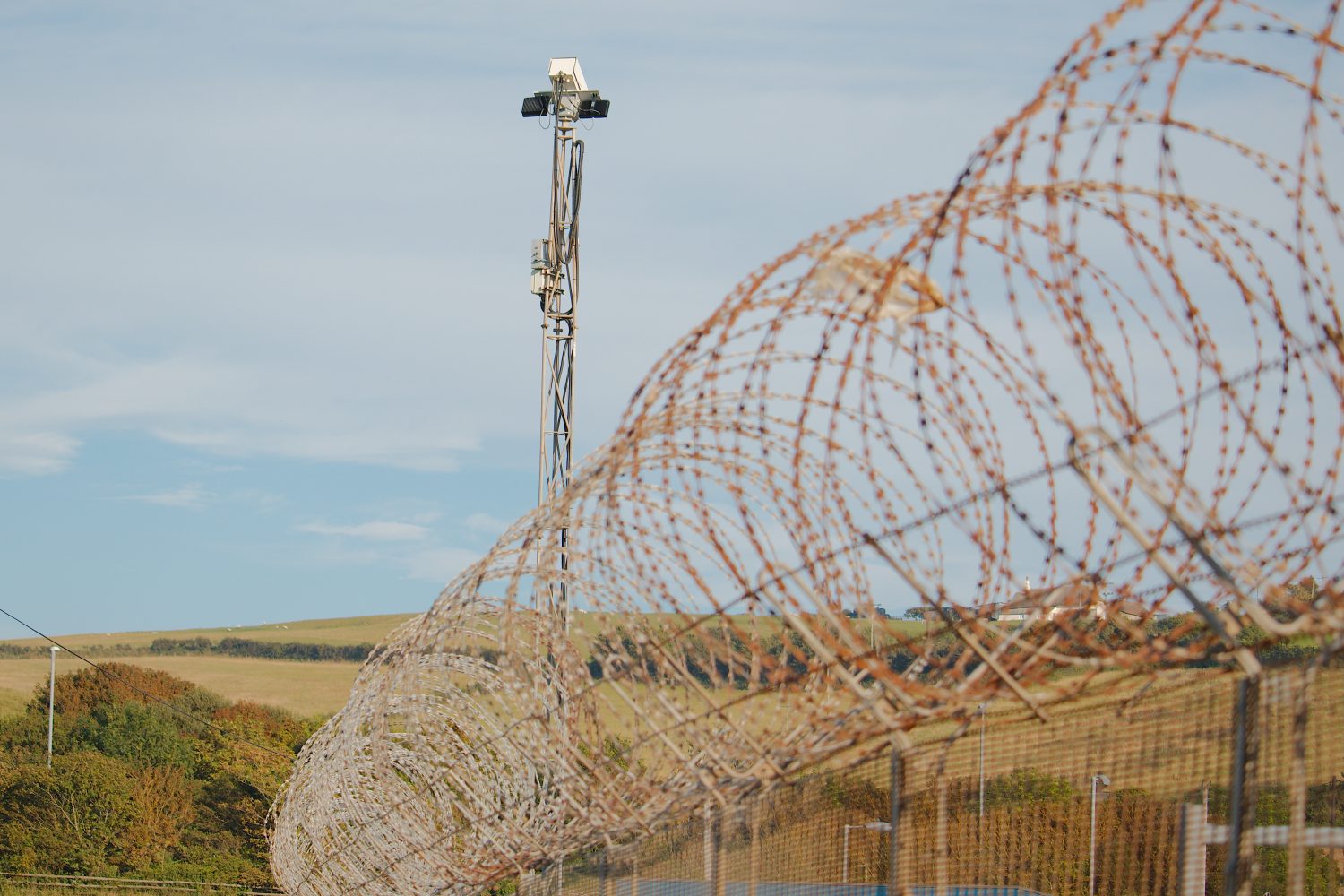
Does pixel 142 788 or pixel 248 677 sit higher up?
pixel 248 677

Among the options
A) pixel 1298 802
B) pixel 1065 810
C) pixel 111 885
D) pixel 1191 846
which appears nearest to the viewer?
pixel 1298 802

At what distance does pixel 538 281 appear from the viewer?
16.8 metres

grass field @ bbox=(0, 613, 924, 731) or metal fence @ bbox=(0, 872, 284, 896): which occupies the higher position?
grass field @ bbox=(0, 613, 924, 731)

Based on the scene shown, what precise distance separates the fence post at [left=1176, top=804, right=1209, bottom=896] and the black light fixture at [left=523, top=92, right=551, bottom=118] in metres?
14.0

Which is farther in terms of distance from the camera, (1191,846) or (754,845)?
(754,845)

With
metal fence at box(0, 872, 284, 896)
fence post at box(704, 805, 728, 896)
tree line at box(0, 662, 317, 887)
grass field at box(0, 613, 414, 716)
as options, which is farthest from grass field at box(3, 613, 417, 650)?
fence post at box(704, 805, 728, 896)

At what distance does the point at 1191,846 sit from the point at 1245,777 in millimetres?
361

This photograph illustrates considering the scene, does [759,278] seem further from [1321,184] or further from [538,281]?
[538,281]

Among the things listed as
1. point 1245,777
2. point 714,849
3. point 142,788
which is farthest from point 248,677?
point 1245,777

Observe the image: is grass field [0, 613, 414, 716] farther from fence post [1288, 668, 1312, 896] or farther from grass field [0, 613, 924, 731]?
fence post [1288, 668, 1312, 896]

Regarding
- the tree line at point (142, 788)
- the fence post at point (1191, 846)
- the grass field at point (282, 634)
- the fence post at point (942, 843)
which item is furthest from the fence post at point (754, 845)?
the grass field at point (282, 634)

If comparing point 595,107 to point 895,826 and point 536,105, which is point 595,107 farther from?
point 895,826

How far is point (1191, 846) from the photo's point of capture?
4199 mm

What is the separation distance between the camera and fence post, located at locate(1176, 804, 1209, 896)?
Result: 4102 millimetres
